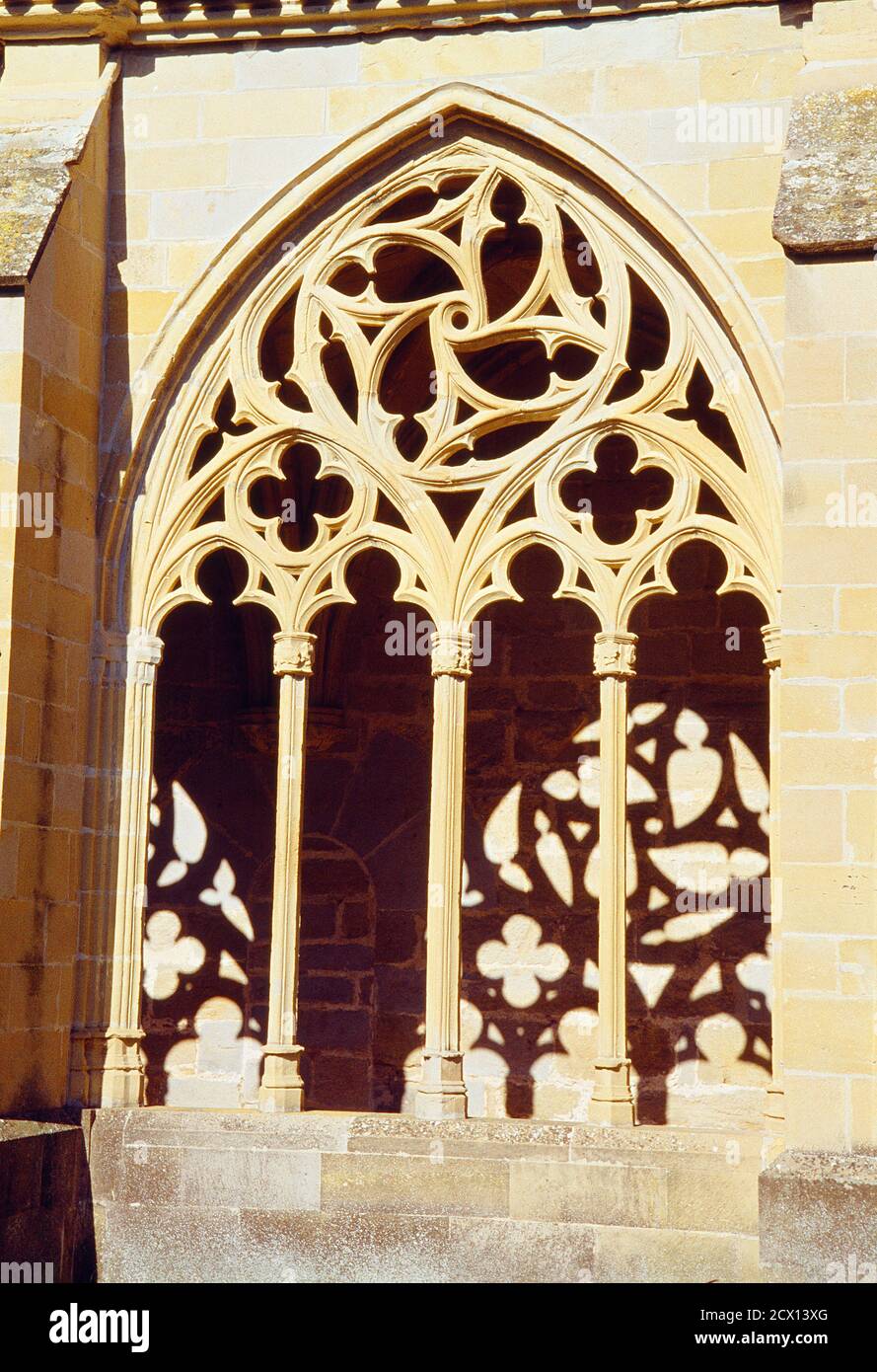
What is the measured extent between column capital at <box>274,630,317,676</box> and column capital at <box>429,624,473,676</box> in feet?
1.57

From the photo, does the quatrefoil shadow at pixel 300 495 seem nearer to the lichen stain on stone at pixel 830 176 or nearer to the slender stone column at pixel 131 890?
the slender stone column at pixel 131 890

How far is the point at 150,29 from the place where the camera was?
24.5ft

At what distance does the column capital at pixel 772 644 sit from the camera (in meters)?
6.68

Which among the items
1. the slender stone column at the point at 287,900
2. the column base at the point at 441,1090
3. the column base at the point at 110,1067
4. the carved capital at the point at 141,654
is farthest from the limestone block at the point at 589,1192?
the carved capital at the point at 141,654

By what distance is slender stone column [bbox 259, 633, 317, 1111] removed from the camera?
685 centimetres

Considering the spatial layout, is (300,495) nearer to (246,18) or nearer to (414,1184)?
(246,18)

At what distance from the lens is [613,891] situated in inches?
264

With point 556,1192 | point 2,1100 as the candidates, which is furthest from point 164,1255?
point 556,1192

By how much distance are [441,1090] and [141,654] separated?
204 centimetres

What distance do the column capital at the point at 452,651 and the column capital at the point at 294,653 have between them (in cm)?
48

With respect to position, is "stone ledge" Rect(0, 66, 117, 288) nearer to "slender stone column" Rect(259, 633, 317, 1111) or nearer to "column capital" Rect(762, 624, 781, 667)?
"slender stone column" Rect(259, 633, 317, 1111)

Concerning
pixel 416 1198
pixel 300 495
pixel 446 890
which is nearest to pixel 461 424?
pixel 446 890

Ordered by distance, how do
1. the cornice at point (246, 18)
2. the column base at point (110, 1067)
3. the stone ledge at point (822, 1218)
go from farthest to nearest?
the cornice at point (246, 18) → the column base at point (110, 1067) → the stone ledge at point (822, 1218)

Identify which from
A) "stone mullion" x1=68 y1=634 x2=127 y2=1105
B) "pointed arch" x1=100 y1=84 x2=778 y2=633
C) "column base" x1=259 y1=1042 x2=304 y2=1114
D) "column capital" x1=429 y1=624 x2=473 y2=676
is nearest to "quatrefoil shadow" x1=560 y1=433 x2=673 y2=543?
"pointed arch" x1=100 y1=84 x2=778 y2=633
